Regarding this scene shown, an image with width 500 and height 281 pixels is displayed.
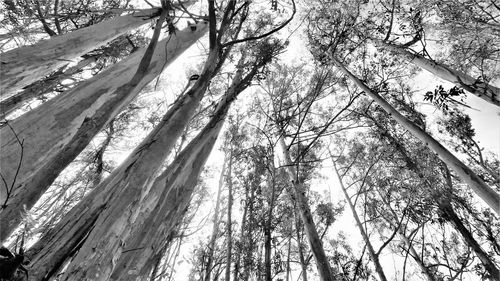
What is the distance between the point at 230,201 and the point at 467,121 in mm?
7981

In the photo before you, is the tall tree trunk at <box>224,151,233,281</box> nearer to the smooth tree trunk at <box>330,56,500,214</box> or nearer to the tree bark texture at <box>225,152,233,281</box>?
the tree bark texture at <box>225,152,233,281</box>

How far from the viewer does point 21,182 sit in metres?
1.62

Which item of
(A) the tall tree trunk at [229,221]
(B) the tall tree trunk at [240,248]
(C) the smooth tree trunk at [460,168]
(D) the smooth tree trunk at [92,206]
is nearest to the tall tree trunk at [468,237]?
(C) the smooth tree trunk at [460,168]

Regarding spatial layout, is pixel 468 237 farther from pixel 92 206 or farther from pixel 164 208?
pixel 92 206

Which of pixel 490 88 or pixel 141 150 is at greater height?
pixel 490 88

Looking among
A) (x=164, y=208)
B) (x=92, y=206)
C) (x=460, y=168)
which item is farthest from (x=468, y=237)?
(x=92, y=206)

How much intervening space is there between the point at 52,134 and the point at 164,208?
94 cm

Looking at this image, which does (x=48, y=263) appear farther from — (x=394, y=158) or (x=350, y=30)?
(x=394, y=158)

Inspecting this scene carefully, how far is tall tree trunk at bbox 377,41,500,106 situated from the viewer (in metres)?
4.64

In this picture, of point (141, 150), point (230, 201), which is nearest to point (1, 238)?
point (141, 150)

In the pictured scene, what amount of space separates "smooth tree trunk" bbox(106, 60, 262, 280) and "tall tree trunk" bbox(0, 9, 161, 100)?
1290 millimetres

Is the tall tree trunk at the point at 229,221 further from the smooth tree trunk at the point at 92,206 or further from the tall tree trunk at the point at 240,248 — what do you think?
the smooth tree trunk at the point at 92,206

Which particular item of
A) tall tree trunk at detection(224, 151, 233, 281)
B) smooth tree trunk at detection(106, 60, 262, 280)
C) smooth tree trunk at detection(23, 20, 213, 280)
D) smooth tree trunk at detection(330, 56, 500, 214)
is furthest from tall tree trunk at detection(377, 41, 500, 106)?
tall tree trunk at detection(224, 151, 233, 281)

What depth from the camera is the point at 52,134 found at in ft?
6.07
